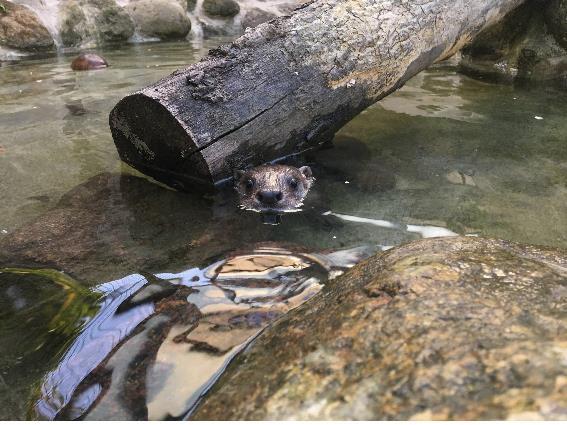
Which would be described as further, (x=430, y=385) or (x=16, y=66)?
(x=16, y=66)

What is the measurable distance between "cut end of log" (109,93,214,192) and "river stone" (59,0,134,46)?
26.0ft

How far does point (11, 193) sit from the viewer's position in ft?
11.2

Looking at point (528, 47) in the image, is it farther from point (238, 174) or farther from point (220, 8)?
point (220, 8)

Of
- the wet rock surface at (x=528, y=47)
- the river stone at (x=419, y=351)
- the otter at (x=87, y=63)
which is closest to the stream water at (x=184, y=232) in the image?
the river stone at (x=419, y=351)

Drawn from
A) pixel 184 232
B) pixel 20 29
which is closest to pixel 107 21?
pixel 20 29

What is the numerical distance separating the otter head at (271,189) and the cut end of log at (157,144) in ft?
0.82

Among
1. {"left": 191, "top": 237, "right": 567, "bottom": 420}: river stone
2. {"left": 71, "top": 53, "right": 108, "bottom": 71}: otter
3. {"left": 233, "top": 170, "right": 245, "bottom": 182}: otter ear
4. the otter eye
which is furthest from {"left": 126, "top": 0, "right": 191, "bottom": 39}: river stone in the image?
{"left": 191, "top": 237, "right": 567, "bottom": 420}: river stone

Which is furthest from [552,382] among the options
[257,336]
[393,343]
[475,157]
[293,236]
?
[475,157]

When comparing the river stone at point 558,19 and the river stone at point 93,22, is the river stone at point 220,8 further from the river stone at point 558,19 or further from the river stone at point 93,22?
the river stone at point 558,19

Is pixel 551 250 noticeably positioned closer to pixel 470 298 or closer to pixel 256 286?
pixel 470 298

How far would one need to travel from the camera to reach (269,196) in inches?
128

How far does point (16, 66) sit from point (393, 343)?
864 cm

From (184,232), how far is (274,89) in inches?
46.4

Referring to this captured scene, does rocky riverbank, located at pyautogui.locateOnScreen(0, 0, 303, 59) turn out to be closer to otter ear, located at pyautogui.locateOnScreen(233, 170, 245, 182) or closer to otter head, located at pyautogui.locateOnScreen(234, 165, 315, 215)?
otter ear, located at pyautogui.locateOnScreen(233, 170, 245, 182)
